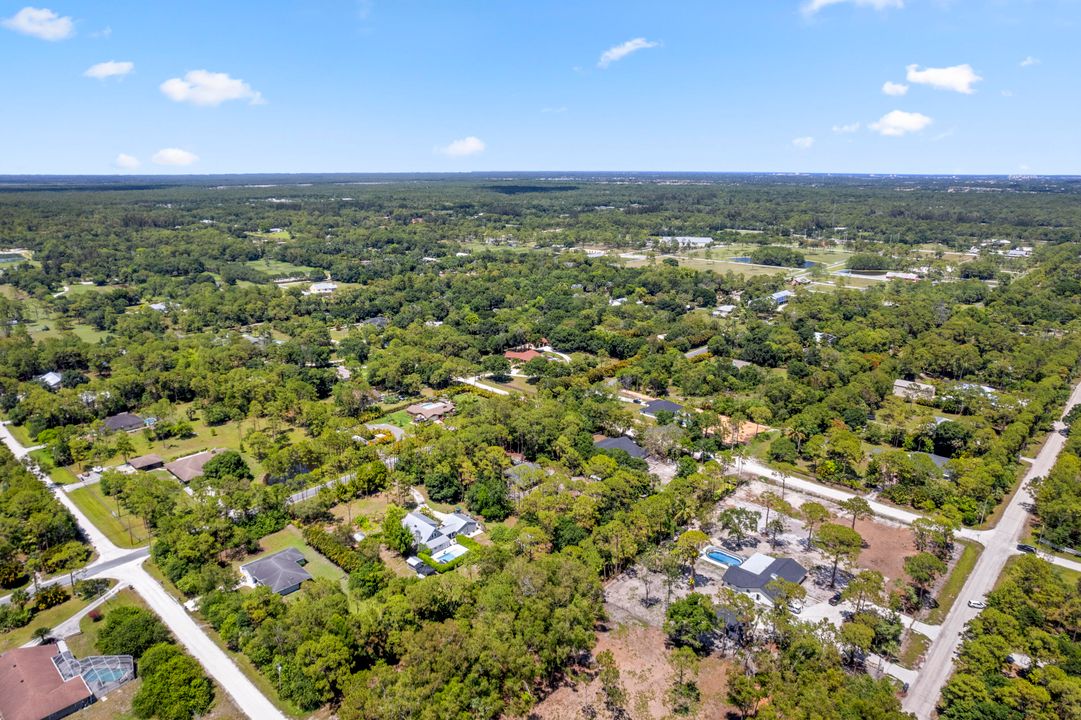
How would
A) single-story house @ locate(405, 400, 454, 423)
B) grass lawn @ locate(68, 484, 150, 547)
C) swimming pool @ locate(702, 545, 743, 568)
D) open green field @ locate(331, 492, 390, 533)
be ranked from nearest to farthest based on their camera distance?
swimming pool @ locate(702, 545, 743, 568) → grass lawn @ locate(68, 484, 150, 547) → open green field @ locate(331, 492, 390, 533) → single-story house @ locate(405, 400, 454, 423)

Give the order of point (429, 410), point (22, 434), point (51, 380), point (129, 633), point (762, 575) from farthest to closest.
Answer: point (51, 380) < point (429, 410) < point (22, 434) < point (762, 575) < point (129, 633)

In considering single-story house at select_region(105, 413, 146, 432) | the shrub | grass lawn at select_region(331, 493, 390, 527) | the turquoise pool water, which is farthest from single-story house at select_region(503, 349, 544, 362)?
the shrub

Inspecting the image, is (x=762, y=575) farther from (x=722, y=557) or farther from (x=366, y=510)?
(x=366, y=510)

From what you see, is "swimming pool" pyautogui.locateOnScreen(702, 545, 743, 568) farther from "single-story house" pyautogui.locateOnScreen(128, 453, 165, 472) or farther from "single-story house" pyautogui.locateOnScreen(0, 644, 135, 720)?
"single-story house" pyautogui.locateOnScreen(128, 453, 165, 472)

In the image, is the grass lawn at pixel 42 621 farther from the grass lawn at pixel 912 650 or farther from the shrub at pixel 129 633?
the grass lawn at pixel 912 650

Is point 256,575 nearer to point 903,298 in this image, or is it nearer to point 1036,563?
point 1036,563

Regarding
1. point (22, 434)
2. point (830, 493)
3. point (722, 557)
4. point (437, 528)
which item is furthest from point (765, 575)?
point (22, 434)
